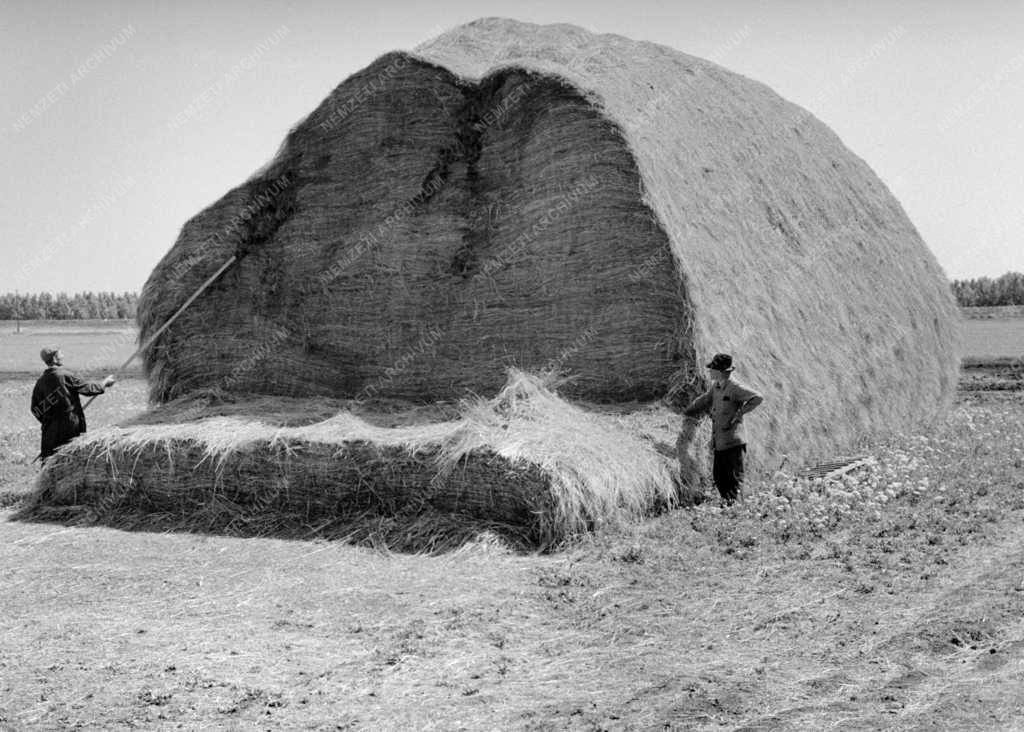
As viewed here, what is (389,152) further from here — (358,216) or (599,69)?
(599,69)

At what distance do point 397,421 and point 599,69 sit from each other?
4468mm

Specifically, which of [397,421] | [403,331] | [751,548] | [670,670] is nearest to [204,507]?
[397,421]

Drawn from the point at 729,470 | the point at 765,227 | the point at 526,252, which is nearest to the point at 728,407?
the point at 729,470

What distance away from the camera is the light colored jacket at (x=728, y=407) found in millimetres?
9438

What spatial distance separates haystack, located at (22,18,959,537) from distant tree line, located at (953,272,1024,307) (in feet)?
154

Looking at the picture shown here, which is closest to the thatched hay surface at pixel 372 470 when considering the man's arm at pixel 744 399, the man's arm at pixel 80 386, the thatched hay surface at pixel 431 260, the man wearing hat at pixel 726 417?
the man wearing hat at pixel 726 417

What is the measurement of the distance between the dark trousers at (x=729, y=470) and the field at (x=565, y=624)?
267mm

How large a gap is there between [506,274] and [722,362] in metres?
2.31

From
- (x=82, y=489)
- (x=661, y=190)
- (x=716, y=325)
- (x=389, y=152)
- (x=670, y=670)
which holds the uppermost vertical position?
(x=389, y=152)

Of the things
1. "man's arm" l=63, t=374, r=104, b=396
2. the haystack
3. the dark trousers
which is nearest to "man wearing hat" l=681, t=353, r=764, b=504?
the dark trousers

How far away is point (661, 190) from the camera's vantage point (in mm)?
10430

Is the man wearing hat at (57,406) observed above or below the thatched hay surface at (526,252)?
below

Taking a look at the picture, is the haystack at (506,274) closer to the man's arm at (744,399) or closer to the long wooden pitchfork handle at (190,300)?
the long wooden pitchfork handle at (190,300)

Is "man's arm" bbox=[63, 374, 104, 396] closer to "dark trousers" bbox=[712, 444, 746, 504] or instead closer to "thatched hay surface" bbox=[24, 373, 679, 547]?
"thatched hay surface" bbox=[24, 373, 679, 547]
